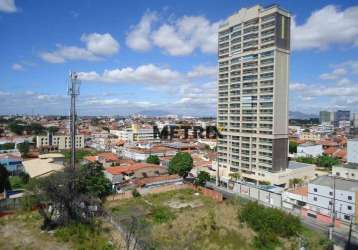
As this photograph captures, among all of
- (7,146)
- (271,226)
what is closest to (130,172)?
(271,226)

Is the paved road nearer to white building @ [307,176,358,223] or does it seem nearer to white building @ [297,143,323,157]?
white building @ [307,176,358,223]

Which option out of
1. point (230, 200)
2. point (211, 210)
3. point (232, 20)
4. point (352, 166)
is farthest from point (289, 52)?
point (211, 210)

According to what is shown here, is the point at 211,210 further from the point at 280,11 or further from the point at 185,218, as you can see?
the point at 280,11

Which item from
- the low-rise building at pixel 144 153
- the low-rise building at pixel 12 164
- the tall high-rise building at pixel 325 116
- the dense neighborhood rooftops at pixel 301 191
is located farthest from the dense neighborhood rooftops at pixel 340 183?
the tall high-rise building at pixel 325 116

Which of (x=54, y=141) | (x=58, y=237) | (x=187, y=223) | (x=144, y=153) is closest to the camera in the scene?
(x=58, y=237)

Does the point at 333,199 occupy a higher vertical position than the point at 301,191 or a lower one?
higher

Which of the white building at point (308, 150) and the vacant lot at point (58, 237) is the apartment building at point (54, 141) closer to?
the vacant lot at point (58, 237)

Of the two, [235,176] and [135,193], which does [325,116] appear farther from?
[135,193]
